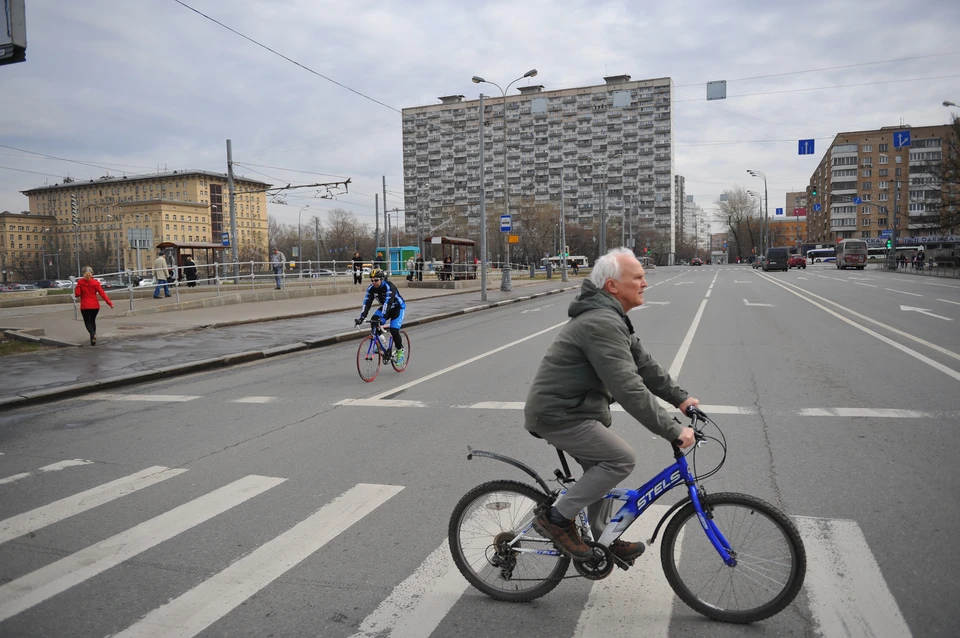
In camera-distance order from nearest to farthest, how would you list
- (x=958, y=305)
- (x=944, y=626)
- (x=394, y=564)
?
1. (x=944, y=626)
2. (x=394, y=564)
3. (x=958, y=305)

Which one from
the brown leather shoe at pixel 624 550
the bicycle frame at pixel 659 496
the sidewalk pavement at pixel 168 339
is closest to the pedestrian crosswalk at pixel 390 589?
the brown leather shoe at pixel 624 550

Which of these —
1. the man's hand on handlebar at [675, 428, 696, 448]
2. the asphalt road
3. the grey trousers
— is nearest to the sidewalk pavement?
the asphalt road

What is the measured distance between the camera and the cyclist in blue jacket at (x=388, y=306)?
10.7 metres

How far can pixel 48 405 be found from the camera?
Result: 9.16 m

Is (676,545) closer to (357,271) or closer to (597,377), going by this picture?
(597,377)

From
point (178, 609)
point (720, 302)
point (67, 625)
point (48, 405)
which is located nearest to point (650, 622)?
point (178, 609)

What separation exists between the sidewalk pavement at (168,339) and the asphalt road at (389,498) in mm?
1160

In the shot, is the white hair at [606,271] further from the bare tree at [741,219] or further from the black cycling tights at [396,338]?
the bare tree at [741,219]

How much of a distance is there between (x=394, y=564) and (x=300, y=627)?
0.74 metres

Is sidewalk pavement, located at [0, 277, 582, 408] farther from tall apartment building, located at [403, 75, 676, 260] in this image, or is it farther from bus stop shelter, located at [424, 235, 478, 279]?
tall apartment building, located at [403, 75, 676, 260]

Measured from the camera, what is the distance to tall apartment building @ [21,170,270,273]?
88.4 meters

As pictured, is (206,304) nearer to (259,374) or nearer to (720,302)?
(259,374)

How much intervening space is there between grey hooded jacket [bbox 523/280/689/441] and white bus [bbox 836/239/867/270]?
69527 mm

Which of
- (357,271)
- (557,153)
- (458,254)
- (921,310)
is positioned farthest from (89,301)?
(557,153)
